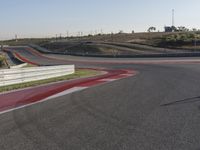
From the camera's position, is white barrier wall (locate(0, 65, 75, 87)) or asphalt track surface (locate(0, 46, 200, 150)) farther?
white barrier wall (locate(0, 65, 75, 87))

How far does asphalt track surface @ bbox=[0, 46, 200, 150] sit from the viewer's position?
561 centimetres

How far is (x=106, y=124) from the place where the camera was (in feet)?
22.9

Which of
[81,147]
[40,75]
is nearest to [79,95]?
[81,147]

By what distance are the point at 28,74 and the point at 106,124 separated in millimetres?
11514

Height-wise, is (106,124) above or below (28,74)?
above

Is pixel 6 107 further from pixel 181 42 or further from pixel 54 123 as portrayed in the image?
pixel 181 42

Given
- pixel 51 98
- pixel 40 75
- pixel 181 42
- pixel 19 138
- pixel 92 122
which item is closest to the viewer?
pixel 19 138

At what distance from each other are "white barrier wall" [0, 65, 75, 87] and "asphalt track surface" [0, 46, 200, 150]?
229 inches

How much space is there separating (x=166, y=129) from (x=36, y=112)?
3.34 metres

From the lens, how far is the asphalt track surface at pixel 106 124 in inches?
221

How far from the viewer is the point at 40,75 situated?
19281 mm

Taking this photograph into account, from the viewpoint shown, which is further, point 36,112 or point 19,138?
point 36,112

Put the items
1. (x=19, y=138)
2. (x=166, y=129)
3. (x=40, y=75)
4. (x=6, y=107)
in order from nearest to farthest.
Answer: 1. (x=19, y=138)
2. (x=166, y=129)
3. (x=6, y=107)
4. (x=40, y=75)

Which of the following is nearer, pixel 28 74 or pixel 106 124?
pixel 106 124
